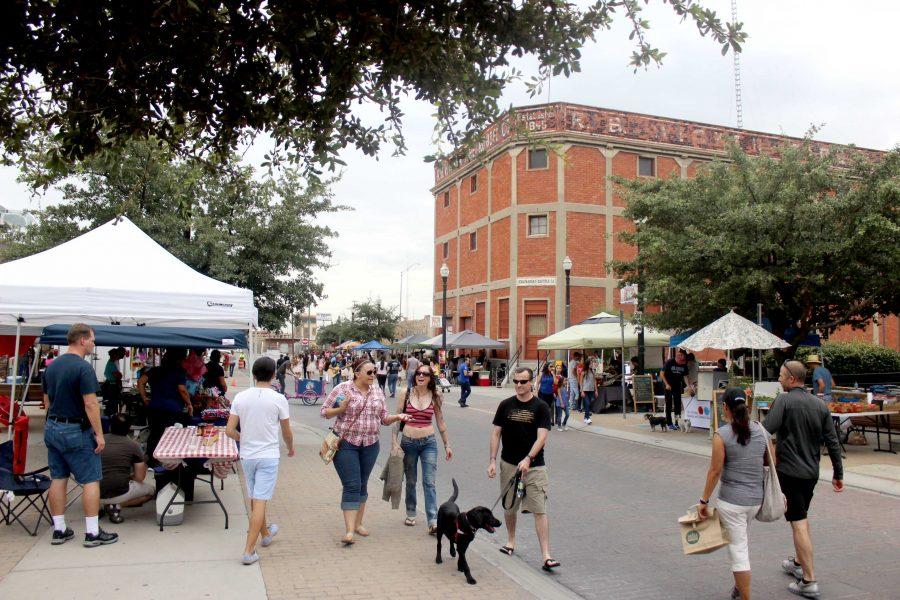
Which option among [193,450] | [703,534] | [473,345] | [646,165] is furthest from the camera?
[646,165]

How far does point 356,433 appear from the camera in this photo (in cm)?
692

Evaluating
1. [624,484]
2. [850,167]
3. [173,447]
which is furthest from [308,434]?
[850,167]

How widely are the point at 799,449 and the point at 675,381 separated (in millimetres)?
11875

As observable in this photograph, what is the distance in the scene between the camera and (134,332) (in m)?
10.1

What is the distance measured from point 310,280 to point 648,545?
549 inches

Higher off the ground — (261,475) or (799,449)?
(799,449)

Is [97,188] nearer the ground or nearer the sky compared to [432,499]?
nearer the sky

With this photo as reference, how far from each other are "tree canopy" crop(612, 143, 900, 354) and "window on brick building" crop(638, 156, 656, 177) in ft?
65.4

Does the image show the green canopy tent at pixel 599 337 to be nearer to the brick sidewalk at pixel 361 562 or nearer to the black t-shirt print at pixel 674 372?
the black t-shirt print at pixel 674 372

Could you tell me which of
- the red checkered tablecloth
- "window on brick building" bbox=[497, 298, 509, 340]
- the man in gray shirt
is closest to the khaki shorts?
the man in gray shirt

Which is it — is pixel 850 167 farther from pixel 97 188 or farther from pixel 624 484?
pixel 97 188

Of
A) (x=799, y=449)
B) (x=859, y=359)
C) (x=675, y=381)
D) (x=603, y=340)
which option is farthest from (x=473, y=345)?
(x=799, y=449)

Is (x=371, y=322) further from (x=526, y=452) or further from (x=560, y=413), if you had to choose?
(x=526, y=452)

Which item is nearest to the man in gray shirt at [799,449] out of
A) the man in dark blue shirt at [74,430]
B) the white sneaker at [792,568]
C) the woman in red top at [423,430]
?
the white sneaker at [792,568]
